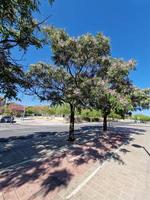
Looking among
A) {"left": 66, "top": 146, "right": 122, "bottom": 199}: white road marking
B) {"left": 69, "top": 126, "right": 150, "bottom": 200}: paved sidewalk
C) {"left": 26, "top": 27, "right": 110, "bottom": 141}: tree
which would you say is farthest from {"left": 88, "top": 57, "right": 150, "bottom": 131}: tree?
{"left": 66, "top": 146, "right": 122, "bottom": 199}: white road marking

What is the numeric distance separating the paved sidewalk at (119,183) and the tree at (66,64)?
551 cm

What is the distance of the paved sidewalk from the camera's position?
6.82 m

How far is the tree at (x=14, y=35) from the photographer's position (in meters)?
6.12

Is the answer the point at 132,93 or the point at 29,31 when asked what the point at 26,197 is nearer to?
the point at 29,31

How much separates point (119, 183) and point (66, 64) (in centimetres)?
1015

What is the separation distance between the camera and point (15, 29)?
738cm

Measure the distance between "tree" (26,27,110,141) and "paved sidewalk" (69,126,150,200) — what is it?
18.1 feet

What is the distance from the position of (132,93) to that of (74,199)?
14207 millimetres

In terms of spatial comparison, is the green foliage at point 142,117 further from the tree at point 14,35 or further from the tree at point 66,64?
the tree at point 14,35

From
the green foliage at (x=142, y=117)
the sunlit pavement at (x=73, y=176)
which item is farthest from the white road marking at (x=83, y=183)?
the green foliage at (x=142, y=117)

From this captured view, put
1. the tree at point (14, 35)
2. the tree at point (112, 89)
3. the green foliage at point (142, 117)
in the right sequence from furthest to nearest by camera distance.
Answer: the green foliage at point (142, 117), the tree at point (112, 89), the tree at point (14, 35)

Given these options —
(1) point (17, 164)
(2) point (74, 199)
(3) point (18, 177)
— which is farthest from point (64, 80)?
(2) point (74, 199)

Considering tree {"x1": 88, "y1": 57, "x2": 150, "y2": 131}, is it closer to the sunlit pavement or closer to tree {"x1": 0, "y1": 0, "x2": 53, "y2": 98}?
the sunlit pavement

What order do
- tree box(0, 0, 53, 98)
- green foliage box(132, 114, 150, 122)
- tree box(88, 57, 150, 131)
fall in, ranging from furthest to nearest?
green foliage box(132, 114, 150, 122), tree box(88, 57, 150, 131), tree box(0, 0, 53, 98)
